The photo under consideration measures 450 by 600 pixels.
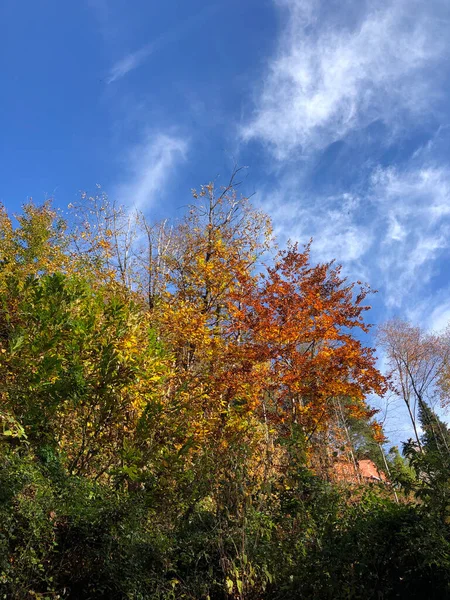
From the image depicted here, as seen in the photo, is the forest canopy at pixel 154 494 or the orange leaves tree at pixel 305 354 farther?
the orange leaves tree at pixel 305 354

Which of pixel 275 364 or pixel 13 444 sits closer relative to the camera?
pixel 13 444

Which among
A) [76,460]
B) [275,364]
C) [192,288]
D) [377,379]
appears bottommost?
[76,460]

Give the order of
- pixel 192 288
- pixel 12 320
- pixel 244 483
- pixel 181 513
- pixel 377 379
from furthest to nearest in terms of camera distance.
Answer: pixel 192 288 → pixel 377 379 → pixel 12 320 → pixel 181 513 → pixel 244 483

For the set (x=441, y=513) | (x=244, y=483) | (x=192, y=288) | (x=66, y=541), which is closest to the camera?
(x=441, y=513)

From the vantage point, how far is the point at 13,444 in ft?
12.5

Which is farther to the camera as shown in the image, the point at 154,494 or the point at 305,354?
the point at 305,354

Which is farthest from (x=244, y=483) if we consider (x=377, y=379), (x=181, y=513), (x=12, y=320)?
(x=377, y=379)

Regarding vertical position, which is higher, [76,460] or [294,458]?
[76,460]

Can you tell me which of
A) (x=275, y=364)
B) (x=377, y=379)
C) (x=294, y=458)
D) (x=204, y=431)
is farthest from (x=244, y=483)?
(x=377, y=379)

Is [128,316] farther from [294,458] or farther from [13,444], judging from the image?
[294,458]

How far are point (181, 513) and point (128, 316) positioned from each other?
2.17m

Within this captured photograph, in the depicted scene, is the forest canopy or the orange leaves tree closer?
the forest canopy

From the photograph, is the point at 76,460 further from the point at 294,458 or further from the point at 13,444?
the point at 294,458

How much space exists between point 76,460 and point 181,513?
1.22 meters
